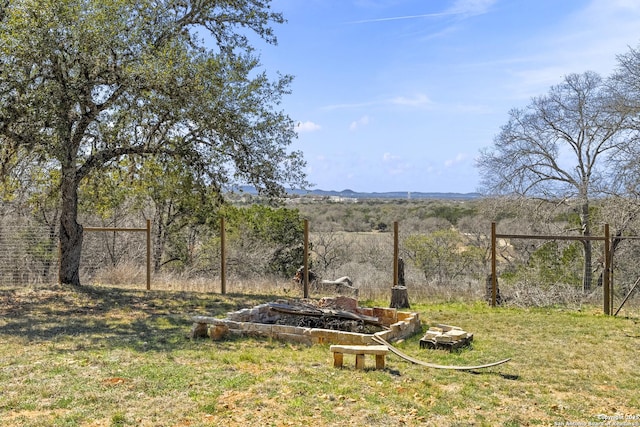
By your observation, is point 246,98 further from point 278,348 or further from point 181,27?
point 278,348

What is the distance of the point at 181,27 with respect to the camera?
12.4 metres

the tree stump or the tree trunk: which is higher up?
the tree trunk

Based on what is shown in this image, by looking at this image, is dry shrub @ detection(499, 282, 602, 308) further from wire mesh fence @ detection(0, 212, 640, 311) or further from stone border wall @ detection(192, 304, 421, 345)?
stone border wall @ detection(192, 304, 421, 345)

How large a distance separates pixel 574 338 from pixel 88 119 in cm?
1043

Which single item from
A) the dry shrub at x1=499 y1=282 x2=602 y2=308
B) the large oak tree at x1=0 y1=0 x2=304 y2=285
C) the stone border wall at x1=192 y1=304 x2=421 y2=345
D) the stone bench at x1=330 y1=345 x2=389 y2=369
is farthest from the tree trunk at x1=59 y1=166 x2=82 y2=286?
the dry shrub at x1=499 y1=282 x2=602 y2=308

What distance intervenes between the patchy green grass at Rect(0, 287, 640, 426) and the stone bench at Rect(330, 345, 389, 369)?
0.40ft

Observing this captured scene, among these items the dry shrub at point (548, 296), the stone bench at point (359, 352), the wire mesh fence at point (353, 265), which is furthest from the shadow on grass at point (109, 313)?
the dry shrub at point (548, 296)

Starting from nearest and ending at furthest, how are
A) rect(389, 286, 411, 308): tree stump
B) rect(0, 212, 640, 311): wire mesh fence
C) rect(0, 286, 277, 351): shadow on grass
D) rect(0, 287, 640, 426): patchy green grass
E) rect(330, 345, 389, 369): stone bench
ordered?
rect(0, 287, 640, 426): patchy green grass → rect(330, 345, 389, 369): stone bench → rect(0, 286, 277, 351): shadow on grass → rect(389, 286, 411, 308): tree stump → rect(0, 212, 640, 311): wire mesh fence

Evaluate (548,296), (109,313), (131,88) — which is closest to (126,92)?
(131,88)


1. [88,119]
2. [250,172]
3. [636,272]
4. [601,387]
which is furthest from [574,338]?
[88,119]

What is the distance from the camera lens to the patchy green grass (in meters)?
4.55

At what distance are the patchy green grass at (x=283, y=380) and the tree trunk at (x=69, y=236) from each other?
3.42 metres

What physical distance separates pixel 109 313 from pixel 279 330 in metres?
3.89

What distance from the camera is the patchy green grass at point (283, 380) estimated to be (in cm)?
455
